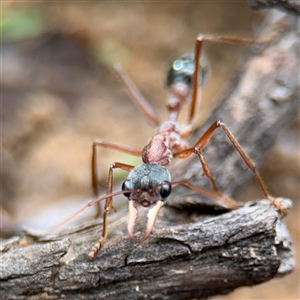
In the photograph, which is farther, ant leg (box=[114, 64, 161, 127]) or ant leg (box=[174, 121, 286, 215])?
ant leg (box=[114, 64, 161, 127])

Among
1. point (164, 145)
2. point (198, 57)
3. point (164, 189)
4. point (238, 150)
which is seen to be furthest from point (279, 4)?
point (164, 189)

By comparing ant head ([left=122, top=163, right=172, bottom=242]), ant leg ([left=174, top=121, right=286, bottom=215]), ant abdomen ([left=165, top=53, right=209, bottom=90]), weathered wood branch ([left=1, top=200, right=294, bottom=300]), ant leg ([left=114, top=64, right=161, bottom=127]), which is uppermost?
ant abdomen ([left=165, top=53, right=209, bottom=90])

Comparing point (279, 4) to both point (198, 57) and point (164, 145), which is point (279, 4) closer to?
point (198, 57)

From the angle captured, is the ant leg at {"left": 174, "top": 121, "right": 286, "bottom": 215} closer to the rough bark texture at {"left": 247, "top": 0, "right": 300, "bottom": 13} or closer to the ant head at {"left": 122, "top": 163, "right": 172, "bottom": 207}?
the ant head at {"left": 122, "top": 163, "right": 172, "bottom": 207}

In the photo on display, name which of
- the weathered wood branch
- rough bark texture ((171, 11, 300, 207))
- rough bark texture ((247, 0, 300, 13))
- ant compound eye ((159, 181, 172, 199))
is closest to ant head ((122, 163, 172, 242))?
ant compound eye ((159, 181, 172, 199))

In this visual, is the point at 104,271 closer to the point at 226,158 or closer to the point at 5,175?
the point at 226,158
